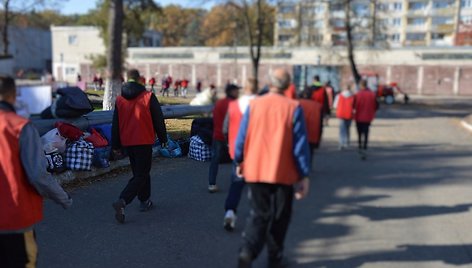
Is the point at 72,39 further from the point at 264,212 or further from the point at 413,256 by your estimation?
the point at 413,256

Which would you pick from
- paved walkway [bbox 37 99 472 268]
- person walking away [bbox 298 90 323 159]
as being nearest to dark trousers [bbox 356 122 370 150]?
paved walkway [bbox 37 99 472 268]

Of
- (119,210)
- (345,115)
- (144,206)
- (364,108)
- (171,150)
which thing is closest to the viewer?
(119,210)

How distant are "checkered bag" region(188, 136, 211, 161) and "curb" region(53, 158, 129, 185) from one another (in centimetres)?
121

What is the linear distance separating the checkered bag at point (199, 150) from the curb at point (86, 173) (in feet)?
3.98

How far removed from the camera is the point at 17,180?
3002mm

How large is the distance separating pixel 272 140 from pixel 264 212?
2.04 feet

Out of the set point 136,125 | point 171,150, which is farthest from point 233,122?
point 171,150

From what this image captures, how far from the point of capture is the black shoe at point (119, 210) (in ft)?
17.1

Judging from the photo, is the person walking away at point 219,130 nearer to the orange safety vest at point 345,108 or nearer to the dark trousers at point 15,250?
the dark trousers at point 15,250

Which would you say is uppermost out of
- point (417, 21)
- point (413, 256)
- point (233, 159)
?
point (417, 21)

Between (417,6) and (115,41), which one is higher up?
(417,6)

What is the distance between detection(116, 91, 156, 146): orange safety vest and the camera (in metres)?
5.36

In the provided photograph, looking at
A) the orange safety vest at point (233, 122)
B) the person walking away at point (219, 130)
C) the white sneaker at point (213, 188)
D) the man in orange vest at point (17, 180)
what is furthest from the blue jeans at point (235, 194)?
the man in orange vest at point (17, 180)

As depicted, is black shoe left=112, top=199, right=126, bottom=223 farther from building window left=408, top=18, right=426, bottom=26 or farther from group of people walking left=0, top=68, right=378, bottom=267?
building window left=408, top=18, right=426, bottom=26
